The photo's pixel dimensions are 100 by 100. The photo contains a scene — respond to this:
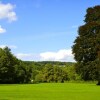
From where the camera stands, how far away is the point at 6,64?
401ft

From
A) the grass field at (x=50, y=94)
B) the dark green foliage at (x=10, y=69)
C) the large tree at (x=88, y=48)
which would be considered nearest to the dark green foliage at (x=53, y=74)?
the dark green foliage at (x=10, y=69)

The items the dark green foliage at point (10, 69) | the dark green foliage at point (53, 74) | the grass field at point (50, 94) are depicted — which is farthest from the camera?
the dark green foliage at point (53, 74)

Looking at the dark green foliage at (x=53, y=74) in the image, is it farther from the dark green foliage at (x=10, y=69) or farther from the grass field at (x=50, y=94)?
the grass field at (x=50, y=94)

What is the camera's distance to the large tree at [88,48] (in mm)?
65562

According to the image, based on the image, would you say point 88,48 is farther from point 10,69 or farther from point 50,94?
point 10,69

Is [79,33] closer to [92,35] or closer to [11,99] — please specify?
[92,35]

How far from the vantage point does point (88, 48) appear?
2657 inches

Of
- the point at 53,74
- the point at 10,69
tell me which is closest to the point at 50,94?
the point at 10,69

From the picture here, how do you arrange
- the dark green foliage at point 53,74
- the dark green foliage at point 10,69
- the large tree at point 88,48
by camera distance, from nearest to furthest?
the large tree at point 88,48, the dark green foliage at point 10,69, the dark green foliage at point 53,74

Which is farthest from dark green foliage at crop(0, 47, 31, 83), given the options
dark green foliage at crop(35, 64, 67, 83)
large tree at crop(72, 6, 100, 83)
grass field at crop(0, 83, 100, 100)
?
grass field at crop(0, 83, 100, 100)

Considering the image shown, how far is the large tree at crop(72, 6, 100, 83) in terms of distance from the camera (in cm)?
6556

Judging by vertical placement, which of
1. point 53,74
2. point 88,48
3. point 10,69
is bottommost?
point 53,74

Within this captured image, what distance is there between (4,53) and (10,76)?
8392 mm

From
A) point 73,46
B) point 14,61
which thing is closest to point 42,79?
point 14,61
